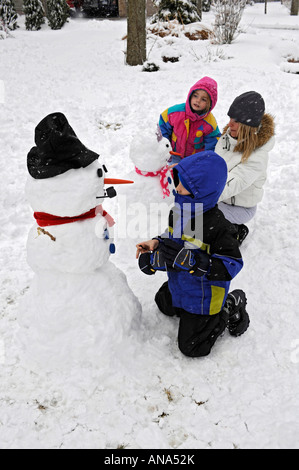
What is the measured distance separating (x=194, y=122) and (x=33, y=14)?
15.8m

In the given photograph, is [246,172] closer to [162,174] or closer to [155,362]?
[162,174]

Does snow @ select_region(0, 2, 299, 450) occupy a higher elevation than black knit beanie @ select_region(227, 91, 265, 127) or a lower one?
lower

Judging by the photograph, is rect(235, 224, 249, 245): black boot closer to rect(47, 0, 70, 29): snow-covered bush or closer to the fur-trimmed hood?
the fur-trimmed hood

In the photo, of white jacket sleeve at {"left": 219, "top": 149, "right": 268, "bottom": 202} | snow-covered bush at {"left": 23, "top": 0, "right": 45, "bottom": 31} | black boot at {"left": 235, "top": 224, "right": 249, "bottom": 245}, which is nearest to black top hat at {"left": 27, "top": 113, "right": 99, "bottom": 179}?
white jacket sleeve at {"left": 219, "top": 149, "right": 268, "bottom": 202}

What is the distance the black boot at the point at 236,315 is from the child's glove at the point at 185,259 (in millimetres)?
624

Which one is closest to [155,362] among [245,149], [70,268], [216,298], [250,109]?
[216,298]

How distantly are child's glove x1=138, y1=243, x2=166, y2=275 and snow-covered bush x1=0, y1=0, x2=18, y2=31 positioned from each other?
16.3 metres

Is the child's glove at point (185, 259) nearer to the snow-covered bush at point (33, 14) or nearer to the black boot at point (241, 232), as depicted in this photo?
the black boot at point (241, 232)

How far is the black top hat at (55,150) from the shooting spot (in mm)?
1911

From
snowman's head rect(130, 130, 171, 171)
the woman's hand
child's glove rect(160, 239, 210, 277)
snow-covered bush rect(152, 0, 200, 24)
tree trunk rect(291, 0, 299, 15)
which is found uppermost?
tree trunk rect(291, 0, 299, 15)

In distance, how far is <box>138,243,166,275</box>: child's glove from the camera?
2.38m

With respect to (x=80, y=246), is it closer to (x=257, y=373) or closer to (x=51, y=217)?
(x=51, y=217)

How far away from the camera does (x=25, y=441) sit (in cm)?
211
